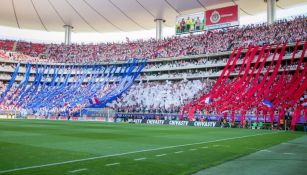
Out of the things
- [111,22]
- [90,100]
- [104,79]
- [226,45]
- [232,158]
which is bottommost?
[232,158]

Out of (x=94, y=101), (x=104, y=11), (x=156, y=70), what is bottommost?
(x=94, y=101)

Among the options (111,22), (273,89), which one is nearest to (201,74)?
(273,89)

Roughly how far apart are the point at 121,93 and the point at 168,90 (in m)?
→ 9.49

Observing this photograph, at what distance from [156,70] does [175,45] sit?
6856mm

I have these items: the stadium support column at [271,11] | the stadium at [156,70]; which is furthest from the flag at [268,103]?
the stadium support column at [271,11]

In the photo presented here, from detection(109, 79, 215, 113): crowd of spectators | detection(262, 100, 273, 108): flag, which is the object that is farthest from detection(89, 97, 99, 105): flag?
detection(262, 100, 273, 108): flag

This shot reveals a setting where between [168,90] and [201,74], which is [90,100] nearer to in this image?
[168,90]

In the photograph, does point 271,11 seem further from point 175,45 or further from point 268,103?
point 268,103

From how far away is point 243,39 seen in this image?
5862 cm

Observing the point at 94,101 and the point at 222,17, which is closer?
the point at 222,17

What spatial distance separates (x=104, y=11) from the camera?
234ft

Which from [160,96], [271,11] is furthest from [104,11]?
[271,11]

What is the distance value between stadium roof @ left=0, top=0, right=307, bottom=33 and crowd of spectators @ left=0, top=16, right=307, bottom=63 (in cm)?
490

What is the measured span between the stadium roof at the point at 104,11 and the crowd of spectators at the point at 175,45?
16.1ft
